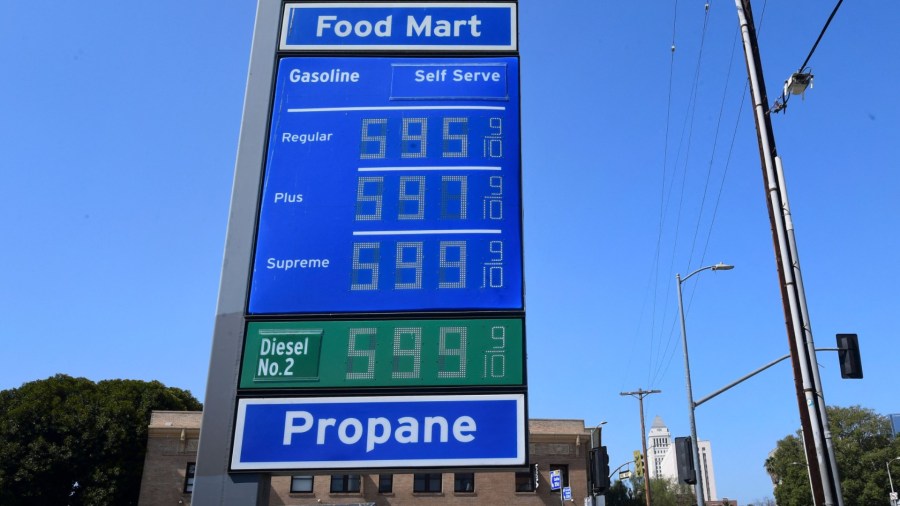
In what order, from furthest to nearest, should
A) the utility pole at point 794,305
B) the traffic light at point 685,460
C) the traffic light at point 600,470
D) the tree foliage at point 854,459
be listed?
the tree foliage at point 854,459
the traffic light at point 685,460
the traffic light at point 600,470
the utility pole at point 794,305

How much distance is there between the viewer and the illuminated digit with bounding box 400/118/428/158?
10.8m

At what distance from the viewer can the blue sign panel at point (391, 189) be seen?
33.1 ft

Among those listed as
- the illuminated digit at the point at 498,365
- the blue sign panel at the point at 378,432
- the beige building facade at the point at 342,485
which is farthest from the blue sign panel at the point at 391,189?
the beige building facade at the point at 342,485

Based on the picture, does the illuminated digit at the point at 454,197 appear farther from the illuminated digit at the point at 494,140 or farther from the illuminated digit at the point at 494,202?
the illuminated digit at the point at 494,140

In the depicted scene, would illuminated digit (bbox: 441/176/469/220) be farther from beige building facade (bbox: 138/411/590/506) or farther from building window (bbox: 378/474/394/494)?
→ building window (bbox: 378/474/394/494)

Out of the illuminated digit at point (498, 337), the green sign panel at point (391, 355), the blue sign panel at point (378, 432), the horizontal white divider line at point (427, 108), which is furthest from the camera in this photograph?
the horizontal white divider line at point (427, 108)

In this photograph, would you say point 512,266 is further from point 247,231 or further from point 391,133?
point 247,231

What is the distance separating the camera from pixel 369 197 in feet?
34.8

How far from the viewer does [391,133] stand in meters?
11.1

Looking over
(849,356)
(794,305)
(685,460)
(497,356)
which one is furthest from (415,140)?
(685,460)

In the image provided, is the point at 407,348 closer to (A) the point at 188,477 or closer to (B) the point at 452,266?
(B) the point at 452,266

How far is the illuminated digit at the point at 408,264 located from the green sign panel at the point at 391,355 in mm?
528

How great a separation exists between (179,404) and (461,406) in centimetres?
4280

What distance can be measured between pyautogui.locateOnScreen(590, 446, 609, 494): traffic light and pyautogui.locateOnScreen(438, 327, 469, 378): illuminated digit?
6.40 metres
